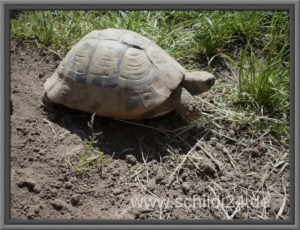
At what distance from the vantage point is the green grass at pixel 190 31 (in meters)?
4.20

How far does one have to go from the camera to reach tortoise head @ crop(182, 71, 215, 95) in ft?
11.7

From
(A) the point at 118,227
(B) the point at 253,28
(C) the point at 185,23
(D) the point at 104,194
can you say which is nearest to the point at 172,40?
(C) the point at 185,23

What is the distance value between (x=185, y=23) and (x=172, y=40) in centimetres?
34

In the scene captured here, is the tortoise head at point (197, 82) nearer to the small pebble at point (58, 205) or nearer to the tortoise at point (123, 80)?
the tortoise at point (123, 80)

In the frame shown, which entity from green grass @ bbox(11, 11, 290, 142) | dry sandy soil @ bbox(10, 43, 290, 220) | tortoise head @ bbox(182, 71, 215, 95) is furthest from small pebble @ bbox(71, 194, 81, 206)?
green grass @ bbox(11, 11, 290, 142)

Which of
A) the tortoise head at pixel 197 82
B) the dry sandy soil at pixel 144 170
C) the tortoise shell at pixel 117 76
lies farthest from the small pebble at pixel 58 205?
the tortoise head at pixel 197 82

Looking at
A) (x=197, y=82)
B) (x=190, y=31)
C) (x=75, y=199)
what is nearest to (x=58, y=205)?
(x=75, y=199)

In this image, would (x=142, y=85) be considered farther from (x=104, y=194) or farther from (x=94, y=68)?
(x=104, y=194)

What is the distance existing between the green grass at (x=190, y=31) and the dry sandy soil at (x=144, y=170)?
2.00 feet

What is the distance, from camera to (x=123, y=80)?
11.0ft

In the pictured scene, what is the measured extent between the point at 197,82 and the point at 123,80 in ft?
1.91

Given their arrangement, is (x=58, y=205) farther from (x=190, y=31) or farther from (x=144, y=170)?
(x=190, y=31)

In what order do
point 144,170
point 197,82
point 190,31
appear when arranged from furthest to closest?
point 190,31 → point 197,82 → point 144,170

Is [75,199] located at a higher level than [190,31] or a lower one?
lower
